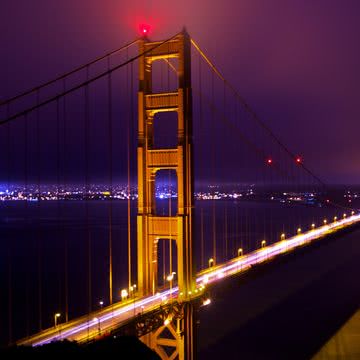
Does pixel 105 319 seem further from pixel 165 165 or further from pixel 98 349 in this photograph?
pixel 98 349

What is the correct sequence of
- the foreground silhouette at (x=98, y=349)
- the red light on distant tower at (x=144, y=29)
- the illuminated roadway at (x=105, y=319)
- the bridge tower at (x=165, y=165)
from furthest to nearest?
the red light on distant tower at (x=144, y=29), the bridge tower at (x=165, y=165), the illuminated roadway at (x=105, y=319), the foreground silhouette at (x=98, y=349)

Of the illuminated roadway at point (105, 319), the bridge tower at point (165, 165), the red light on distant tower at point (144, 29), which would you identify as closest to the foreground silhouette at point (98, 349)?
the illuminated roadway at point (105, 319)

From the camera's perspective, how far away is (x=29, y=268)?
→ 1436 inches

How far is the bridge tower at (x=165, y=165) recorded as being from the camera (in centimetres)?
1490

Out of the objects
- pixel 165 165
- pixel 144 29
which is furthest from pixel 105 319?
pixel 144 29

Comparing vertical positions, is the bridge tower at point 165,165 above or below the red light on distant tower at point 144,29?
below

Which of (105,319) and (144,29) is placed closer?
(105,319)

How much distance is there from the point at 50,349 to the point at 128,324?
165 inches

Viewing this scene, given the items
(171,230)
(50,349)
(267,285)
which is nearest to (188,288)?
(171,230)

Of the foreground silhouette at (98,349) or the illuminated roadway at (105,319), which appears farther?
the illuminated roadway at (105,319)

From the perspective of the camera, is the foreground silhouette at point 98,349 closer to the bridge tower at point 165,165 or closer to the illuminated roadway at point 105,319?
the illuminated roadway at point 105,319

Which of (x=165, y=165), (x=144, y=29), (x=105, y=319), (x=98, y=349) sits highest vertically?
(x=144, y=29)

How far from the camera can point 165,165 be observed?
15109 millimetres

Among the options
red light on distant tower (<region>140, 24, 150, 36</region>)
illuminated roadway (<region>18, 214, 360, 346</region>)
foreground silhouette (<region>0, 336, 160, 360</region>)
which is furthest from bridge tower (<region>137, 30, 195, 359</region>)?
foreground silhouette (<region>0, 336, 160, 360</region>)
